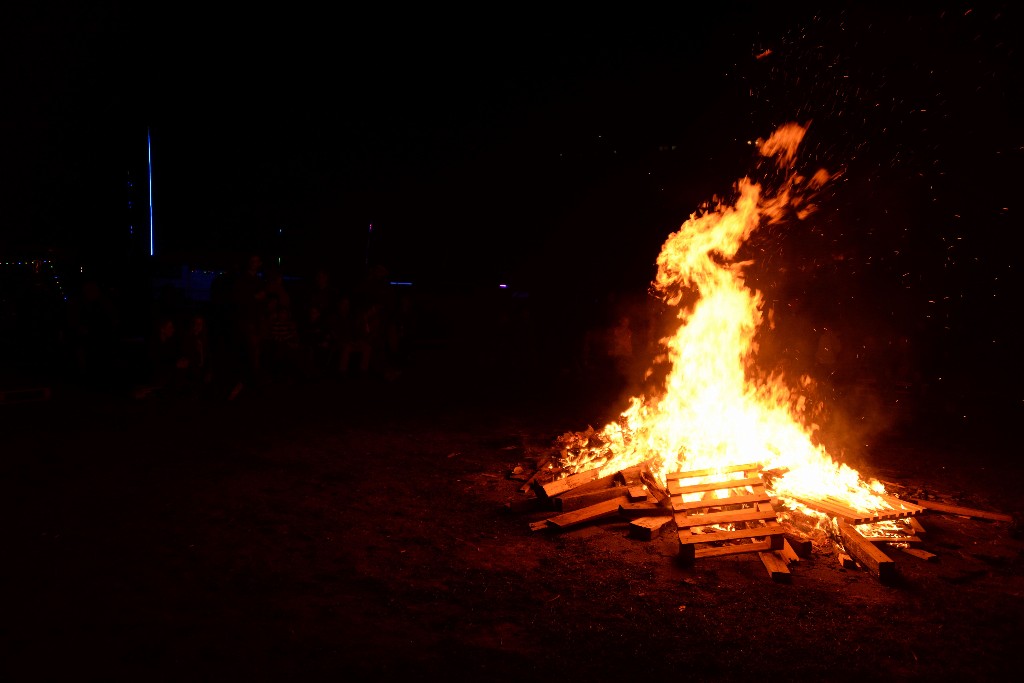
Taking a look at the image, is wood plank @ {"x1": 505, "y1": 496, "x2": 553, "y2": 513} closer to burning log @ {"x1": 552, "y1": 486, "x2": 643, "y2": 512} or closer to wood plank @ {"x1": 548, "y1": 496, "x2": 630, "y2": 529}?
burning log @ {"x1": 552, "y1": 486, "x2": 643, "y2": 512}

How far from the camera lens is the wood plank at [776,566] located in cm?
476

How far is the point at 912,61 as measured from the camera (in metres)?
10.6

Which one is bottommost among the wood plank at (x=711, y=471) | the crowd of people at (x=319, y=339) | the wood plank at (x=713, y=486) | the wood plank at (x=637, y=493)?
the wood plank at (x=637, y=493)

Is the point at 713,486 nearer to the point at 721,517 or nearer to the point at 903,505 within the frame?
the point at 721,517

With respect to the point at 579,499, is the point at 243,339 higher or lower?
higher

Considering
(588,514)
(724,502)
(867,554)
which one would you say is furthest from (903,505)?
(588,514)

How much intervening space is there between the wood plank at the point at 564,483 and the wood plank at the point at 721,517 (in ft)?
3.67

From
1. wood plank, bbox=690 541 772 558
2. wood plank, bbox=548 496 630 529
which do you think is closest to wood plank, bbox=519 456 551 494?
wood plank, bbox=548 496 630 529

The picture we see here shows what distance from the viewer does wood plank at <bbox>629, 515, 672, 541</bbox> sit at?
5.58 metres

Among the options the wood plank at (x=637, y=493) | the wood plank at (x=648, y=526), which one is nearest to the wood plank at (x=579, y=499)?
the wood plank at (x=637, y=493)

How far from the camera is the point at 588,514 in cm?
593

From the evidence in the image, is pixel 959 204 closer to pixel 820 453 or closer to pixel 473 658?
pixel 820 453

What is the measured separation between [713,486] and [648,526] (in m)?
0.79

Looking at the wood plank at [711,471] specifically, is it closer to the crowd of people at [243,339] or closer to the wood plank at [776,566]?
the wood plank at [776,566]
